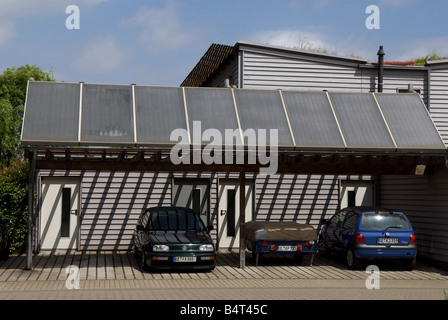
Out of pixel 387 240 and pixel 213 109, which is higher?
pixel 213 109

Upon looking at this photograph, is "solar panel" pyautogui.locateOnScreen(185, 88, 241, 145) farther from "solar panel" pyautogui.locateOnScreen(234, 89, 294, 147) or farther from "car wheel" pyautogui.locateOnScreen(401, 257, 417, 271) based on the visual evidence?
"car wheel" pyautogui.locateOnScreen(401, 257, 417, 271)

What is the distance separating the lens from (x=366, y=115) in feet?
50.4

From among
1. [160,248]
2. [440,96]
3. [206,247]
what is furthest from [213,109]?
[440,96]

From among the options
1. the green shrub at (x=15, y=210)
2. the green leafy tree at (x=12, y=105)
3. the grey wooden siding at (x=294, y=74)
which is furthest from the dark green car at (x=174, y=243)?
the green leafy tree at (x=12, y=105)

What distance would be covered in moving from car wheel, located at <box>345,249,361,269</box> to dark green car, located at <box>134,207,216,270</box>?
3.69 meters

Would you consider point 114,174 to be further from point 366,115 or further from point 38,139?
point 366,115

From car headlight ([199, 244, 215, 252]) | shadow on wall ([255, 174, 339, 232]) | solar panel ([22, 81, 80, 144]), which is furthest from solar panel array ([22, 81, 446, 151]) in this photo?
shadow on wall ([255, 174, 339, 232])

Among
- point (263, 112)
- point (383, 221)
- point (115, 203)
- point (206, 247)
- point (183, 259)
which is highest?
point (263, 112)

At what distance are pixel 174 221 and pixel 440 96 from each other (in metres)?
11.9

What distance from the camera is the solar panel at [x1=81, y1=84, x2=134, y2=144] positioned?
13.1 m

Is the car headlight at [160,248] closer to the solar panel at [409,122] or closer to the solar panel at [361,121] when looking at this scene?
the solar panel at [361,121]

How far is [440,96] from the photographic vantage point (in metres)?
20.7

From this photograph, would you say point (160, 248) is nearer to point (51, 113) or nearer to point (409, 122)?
point (51, 113)
